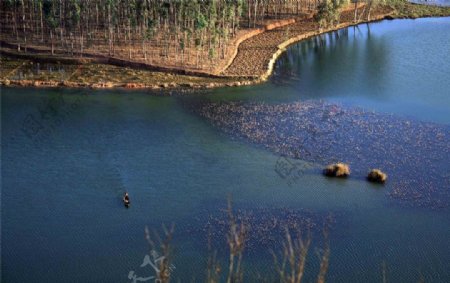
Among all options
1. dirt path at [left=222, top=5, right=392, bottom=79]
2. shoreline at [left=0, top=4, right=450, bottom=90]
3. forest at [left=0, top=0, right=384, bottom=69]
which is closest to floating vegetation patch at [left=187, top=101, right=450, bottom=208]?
shoreline at [left=0, top=4, right=450, bottom=90]

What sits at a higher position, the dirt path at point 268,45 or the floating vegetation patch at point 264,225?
the dirt path at point 268,45

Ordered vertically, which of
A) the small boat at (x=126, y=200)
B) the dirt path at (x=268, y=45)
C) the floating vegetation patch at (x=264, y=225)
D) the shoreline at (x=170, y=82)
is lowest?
the floating vegetation patch at (x=264, y=225)


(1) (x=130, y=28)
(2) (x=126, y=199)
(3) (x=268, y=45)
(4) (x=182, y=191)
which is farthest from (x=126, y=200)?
→ (3) (x=268, y=45)

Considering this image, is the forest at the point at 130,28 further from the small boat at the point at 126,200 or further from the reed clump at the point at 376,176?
the small boat at the point at 126,200

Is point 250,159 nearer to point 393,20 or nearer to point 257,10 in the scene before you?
point 257,10

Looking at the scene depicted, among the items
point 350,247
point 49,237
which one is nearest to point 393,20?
point 350,247

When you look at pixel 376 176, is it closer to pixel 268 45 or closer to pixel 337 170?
pixel 337 170

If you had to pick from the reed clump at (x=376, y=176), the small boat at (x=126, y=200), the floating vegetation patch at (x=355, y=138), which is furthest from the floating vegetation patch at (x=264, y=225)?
the floating vegetation patch at (x=355, y=138)

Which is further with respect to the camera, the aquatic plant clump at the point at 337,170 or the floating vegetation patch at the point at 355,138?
the aquatic plant clump at the point at 337,170

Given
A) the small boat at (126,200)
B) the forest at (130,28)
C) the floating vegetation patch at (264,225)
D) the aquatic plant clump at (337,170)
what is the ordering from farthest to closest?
1. the forest at (130,28)
2. the aquatic plant clump at (337,170)
3. the small boat at (126,200)
4. the floating vegetation patch at (264,225)
